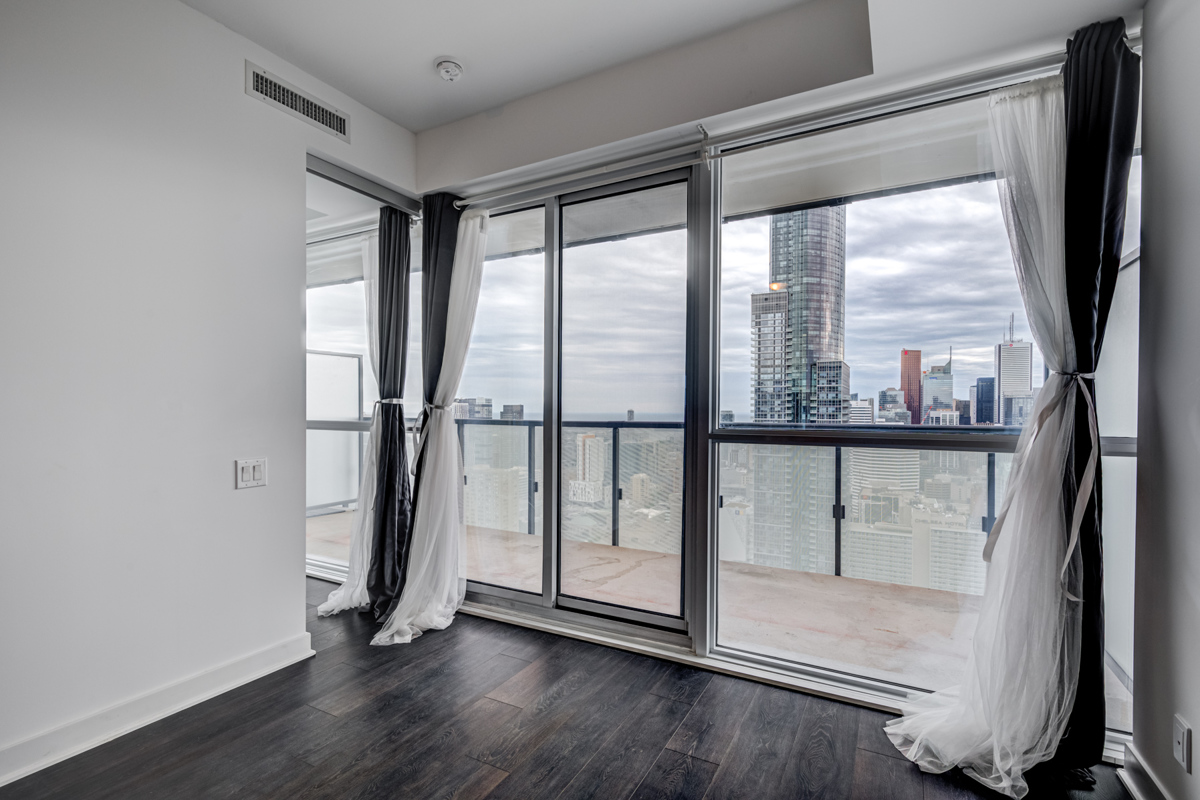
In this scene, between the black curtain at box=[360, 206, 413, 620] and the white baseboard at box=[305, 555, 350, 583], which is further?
the white baseboard at box=[305, 555, 350, 583]

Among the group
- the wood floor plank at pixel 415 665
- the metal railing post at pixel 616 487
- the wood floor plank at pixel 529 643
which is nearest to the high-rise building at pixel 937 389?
the metal railing post at pixel 616 487

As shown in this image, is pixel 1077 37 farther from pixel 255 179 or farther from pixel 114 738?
pixel 114 738

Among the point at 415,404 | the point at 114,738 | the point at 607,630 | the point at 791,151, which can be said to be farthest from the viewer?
the point at 415,404

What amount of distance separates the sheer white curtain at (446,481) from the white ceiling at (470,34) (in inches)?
31.4

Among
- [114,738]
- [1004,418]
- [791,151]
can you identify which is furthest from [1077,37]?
[114,738]

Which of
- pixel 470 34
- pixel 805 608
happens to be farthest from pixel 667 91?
pixel 805 608

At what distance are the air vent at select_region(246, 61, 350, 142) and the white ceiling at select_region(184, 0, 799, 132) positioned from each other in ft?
0.40

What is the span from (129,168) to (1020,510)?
11.1 feet

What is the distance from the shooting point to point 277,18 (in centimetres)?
235

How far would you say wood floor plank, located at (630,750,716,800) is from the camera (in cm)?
173

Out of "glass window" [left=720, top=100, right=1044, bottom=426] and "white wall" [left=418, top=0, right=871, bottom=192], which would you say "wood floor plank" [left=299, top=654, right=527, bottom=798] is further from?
"white wall" [left=418, top=0, right=871, bottom=192]

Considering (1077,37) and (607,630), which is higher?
(1077,37)

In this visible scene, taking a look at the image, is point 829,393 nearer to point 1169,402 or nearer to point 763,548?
point 763,548

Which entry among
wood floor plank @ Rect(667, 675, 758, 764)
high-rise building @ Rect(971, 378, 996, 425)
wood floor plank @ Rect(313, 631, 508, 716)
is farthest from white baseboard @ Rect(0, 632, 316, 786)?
high-rise building @ Rect(971, 378, 996, 425)
